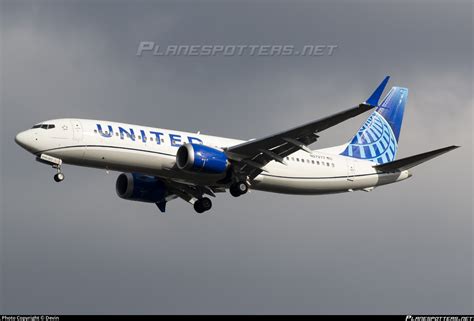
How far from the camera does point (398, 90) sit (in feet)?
201

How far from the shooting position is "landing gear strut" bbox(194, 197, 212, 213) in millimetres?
53344

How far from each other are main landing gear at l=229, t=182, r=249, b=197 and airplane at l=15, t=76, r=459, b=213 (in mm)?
52

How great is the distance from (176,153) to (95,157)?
164 inches

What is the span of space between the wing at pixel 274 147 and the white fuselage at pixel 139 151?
1.06m

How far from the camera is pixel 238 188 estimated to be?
161ft

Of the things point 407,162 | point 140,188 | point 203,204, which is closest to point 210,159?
point 203,204

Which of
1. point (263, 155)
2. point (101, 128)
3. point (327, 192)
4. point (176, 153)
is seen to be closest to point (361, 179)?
point (327, 192)

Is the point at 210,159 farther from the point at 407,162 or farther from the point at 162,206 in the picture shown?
the point at 407,162

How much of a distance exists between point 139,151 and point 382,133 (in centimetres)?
1885

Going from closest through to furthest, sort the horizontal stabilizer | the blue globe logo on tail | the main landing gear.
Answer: the main landing gear → the horizontal stabilizer → the blue globe logo on tail

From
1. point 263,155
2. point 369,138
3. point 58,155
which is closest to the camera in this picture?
point 58,155

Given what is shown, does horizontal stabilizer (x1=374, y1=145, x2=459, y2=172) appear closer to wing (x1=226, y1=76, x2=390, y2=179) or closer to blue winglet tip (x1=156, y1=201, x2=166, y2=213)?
wing (x1=226, y1=76, x2=390, y2=179)

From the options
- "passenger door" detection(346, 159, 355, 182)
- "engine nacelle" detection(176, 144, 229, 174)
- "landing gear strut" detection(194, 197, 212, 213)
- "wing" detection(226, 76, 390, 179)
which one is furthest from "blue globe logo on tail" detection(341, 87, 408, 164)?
"engine nacelle" detection(176, 144, 229, 174)

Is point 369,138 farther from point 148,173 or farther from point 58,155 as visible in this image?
point 58,155
